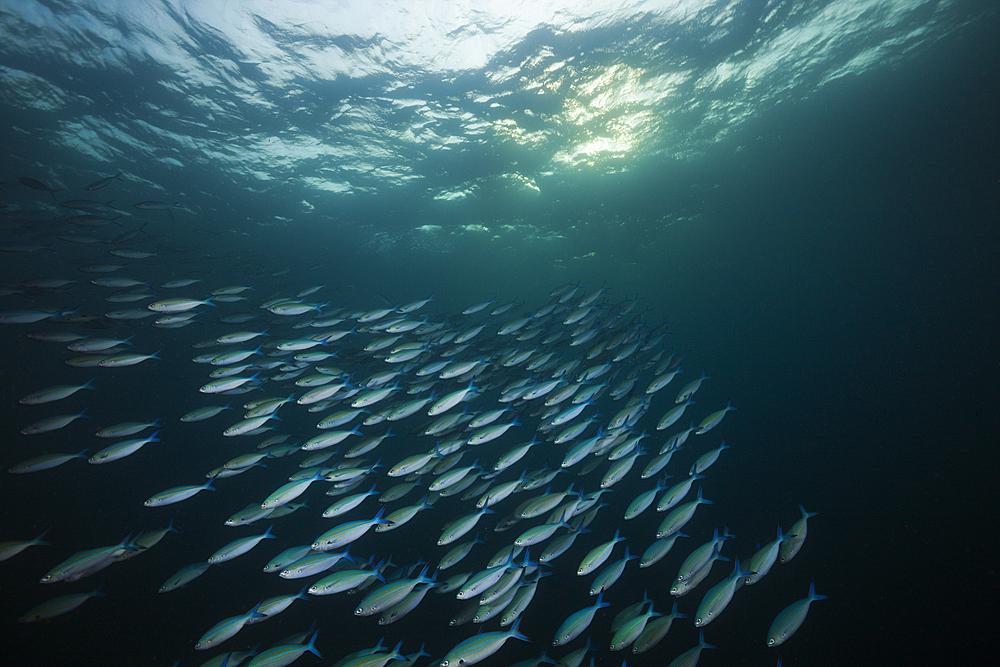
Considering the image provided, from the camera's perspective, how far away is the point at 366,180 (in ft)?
55.5

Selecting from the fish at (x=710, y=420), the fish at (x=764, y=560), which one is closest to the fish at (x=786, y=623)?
the fish at (x=764, y=560)

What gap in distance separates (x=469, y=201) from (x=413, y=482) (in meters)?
16.3

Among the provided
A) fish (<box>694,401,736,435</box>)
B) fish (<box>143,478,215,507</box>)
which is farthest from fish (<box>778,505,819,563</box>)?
fish (<box>143,478,215,507</box>)

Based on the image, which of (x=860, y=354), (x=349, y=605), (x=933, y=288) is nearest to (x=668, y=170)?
(x=349, y=605)

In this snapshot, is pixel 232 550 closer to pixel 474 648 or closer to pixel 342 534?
pixel 342 534

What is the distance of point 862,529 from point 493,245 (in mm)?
24209

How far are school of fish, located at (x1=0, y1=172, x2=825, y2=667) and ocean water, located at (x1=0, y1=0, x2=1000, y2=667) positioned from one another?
0.91 feet

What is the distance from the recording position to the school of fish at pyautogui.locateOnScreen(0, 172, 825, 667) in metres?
4.75

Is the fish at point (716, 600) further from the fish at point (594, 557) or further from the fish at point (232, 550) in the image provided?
the fish at point (232, 550)

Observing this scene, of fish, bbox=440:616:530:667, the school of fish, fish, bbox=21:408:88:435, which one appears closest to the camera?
fish, bbox=440:616:530:667

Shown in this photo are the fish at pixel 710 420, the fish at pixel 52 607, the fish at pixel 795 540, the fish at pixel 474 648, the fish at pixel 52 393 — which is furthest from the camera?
the fish at pixel 710 420

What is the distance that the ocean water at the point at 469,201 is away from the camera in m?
9.00

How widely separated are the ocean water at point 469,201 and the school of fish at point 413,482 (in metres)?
0.28

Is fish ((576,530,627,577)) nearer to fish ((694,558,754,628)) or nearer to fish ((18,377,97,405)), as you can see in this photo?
fish ((694,558,754,628))
